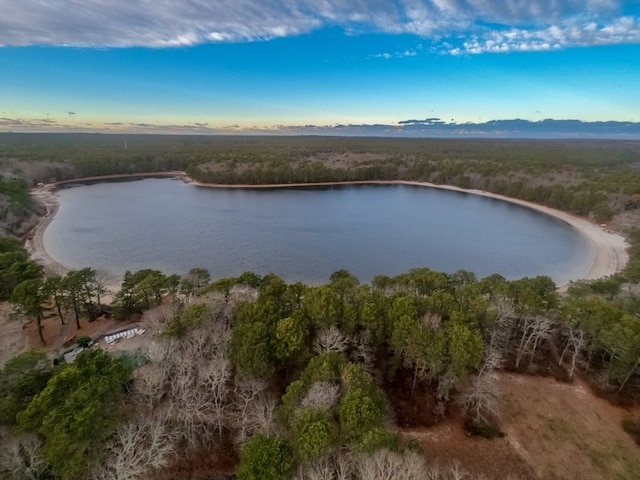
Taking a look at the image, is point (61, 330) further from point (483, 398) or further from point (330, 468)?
point (483, 398)

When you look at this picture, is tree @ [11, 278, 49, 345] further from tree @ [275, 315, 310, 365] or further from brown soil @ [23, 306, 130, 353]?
tree @ [275, 315, 310, 365]

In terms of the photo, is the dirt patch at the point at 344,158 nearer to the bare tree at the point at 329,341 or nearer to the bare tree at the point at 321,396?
the bare tree at the point at 329,341

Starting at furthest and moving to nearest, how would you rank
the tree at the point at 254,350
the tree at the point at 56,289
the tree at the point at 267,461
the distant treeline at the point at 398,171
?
the distant treeline at the point at 398,171 → the tree at the point at 56,289 → the tree at the point at 254,350 → the tree at the point at 267,461

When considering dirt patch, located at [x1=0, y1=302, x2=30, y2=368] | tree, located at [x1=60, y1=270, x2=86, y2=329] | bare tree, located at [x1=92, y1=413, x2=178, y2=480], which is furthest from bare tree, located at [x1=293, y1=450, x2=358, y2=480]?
tree, located at [x1=60, y1=270, x2=86, y2=329]

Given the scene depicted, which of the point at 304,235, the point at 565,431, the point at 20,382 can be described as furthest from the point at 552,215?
the point at 20,382

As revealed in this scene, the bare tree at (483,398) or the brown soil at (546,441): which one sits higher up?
the bare tree at (483,398)

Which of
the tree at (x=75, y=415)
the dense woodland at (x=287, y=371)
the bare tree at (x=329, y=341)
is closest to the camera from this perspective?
the tree at (x=75, y=415)

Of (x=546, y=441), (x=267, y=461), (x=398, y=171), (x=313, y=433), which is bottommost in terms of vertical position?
(x=546, y=441)

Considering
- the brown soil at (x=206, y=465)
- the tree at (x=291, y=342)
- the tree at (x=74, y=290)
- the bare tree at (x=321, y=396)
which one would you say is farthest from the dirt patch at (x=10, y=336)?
the bare tree at (x=321, y=396)
